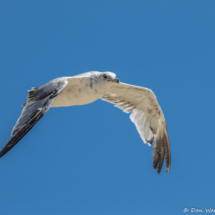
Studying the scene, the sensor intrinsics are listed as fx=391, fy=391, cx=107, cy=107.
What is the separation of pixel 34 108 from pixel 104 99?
4.16m

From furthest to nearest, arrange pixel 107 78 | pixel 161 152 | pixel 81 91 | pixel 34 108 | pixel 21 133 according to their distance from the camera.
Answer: pixel 161 152
pixel 81 91
pixel 107 78
pixel 34 108
pixel 21 133

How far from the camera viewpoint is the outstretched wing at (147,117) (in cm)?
1166

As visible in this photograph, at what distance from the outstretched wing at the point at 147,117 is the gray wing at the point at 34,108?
3048mm

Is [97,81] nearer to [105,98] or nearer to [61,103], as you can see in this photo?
[61,103]

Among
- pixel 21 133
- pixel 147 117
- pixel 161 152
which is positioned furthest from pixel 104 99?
pixel 21 133

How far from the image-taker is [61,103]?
10.1m

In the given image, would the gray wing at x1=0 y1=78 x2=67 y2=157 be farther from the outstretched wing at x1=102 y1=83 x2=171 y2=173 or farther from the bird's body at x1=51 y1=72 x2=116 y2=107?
the outstretched wing at x1=102 y1=83 x2=171 y2=173

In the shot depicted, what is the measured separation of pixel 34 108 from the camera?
8.10 meters

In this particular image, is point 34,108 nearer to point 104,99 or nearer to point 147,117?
point 104,99

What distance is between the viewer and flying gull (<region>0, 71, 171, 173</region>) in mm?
7848

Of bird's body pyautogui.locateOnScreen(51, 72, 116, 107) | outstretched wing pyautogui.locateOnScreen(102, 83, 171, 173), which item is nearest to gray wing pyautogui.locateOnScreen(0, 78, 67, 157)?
bird's body pyautogui.locateOnScreen(51, 72, 116, 107)

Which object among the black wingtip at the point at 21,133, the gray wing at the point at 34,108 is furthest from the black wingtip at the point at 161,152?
the black wingtip at the point at 21,133

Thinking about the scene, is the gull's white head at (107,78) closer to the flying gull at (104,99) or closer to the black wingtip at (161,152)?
the flying gull at (104,99)

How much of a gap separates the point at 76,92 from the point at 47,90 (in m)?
1.11
